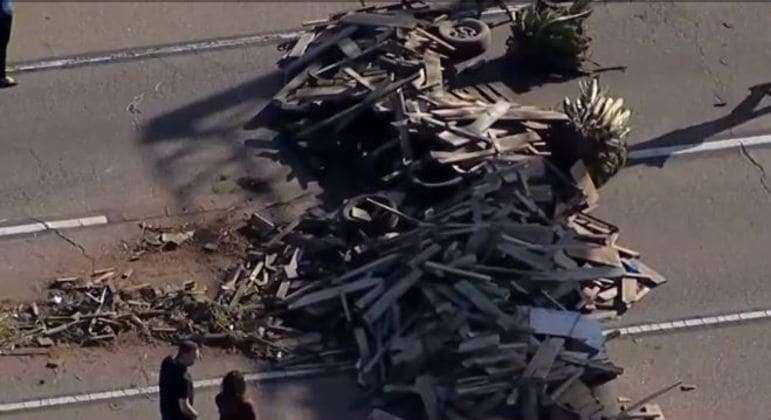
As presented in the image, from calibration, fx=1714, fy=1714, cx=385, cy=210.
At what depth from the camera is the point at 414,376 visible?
1495 cm

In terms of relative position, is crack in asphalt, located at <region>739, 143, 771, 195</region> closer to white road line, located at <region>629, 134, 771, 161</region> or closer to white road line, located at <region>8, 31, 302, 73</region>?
white road line, located at <region>629, 134, 771, 161</region>

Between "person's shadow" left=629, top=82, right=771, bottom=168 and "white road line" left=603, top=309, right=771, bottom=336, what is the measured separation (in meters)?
Answer: 2.43

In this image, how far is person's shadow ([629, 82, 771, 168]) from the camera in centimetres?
1852

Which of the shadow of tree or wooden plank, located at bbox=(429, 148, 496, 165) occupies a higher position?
the shadow of tree

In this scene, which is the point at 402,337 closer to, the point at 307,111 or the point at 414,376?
the point at 414,376

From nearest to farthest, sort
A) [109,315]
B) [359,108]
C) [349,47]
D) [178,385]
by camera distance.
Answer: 1. [178,385]
2. [109,315]
3. [359,108]
4. [349,47]

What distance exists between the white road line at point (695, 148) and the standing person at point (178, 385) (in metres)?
6.62

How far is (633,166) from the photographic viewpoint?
18203 mm

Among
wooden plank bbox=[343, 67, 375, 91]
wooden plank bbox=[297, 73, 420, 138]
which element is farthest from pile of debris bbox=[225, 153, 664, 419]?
wooden plank bbox=[343, 67, 375, 91]

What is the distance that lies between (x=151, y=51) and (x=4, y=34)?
5.89 ft

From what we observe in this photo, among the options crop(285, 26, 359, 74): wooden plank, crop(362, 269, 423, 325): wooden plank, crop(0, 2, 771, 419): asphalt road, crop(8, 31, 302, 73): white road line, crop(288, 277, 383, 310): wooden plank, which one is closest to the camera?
crop(362, 269, 423, 325): wooden plank

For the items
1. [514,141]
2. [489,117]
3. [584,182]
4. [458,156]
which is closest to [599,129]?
[584,182]

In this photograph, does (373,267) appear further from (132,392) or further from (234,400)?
(234,400)

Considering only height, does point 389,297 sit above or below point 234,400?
below
